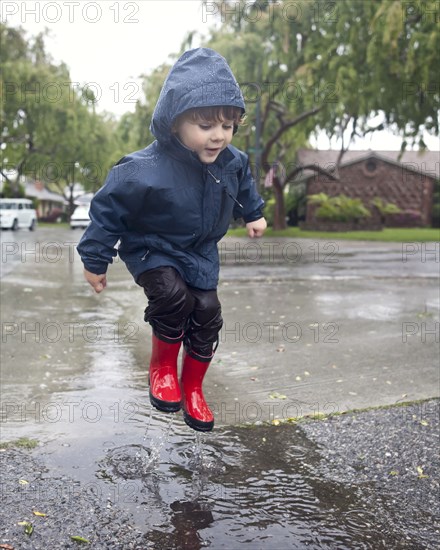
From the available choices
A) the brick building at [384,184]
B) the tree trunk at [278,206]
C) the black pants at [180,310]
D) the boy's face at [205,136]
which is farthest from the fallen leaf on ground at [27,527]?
the brick building at [384,184]

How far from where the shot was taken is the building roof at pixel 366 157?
4875cm

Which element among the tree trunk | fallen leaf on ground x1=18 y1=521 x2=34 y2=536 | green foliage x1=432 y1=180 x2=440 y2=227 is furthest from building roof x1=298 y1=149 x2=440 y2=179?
fallen leaf on ground x1=18 y1=521 x2=34 y2=536

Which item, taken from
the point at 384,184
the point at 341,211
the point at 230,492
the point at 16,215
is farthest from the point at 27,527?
the point at 384,184

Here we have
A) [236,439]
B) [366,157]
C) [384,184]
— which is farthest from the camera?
[384,184]

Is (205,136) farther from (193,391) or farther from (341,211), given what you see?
(341,211)

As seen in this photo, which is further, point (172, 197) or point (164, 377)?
point (164, 377)

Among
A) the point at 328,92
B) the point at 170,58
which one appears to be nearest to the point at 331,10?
the point at 328,92

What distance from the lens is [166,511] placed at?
2660 millimetres

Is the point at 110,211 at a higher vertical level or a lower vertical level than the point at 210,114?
lower

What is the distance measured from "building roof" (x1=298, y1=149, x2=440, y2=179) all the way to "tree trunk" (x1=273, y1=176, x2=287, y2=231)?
14.8 m

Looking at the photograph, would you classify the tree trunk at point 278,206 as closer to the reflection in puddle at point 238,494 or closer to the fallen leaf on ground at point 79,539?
the reflection in puddle at point 238,494

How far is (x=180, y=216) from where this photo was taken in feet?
9.54

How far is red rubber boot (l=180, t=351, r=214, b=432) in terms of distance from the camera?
3062 millimetres

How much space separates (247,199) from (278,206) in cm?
2966
